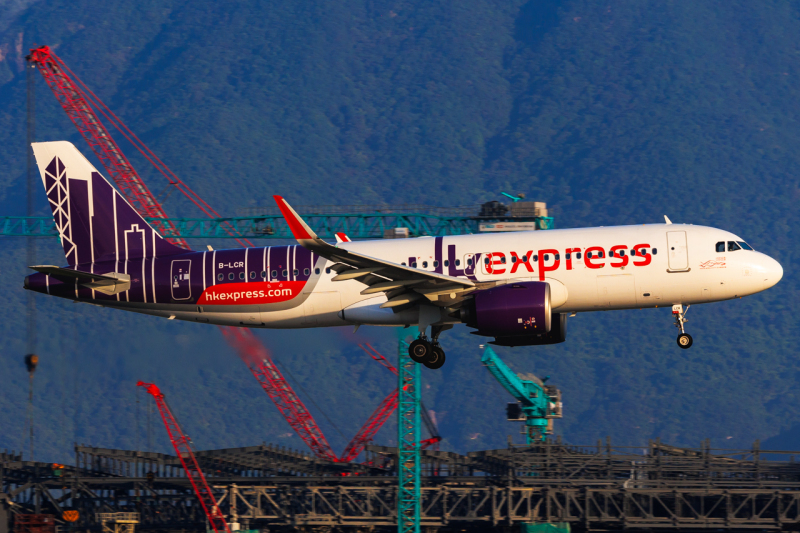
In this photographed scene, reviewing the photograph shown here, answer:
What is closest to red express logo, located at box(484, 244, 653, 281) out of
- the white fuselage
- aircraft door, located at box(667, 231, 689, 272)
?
the white fuselage

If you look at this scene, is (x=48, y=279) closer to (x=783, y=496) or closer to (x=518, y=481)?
(x=518, y=481)

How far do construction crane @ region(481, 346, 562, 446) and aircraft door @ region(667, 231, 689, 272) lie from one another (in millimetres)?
68741

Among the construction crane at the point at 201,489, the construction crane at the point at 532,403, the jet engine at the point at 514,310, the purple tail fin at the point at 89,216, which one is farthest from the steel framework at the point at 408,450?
the jet engine at the point at 514,310

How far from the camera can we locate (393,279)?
44.0 m

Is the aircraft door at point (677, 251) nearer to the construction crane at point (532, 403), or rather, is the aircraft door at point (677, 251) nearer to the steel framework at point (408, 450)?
the steel framework at point (408, 450)

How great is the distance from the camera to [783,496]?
79250 mm

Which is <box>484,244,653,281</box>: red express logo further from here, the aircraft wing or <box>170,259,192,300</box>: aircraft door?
<box>170,259,192,300</box>: aircraft door

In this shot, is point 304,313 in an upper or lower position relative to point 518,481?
upper

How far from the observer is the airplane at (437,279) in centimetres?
4400

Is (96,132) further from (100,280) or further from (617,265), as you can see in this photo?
(617,265)

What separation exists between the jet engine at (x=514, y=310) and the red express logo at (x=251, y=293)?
28.3 ft

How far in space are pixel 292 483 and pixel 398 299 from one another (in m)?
55.1

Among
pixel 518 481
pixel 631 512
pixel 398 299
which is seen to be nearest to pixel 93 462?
pixel 518 481

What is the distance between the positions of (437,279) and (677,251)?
1034 centimetres
